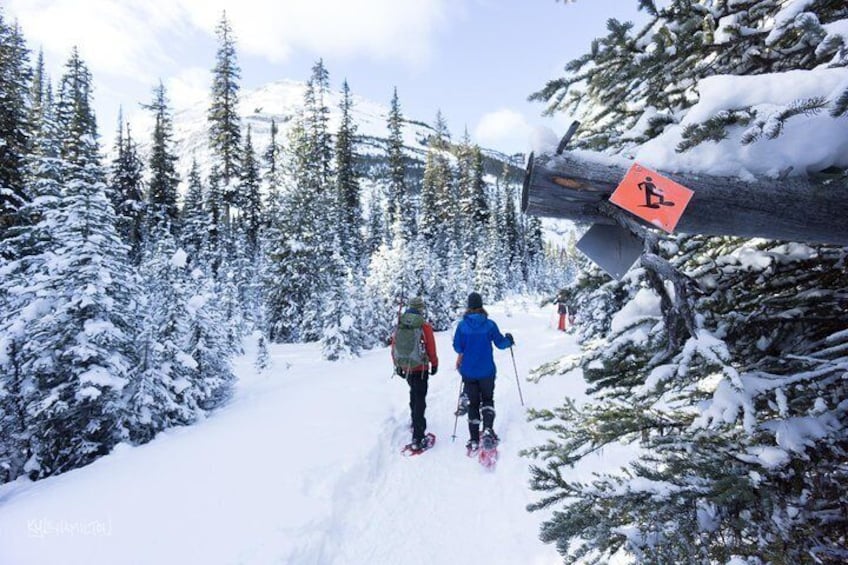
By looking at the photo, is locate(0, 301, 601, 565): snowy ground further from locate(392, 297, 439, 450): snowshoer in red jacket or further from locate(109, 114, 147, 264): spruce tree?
locate(109, 114, 147, 264): spruce tree

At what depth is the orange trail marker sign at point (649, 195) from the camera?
5.51ft

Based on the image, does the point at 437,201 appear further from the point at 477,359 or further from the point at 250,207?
the point at 477,359

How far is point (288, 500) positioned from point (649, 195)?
4494mm

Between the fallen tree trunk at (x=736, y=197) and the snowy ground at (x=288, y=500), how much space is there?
3498 mm

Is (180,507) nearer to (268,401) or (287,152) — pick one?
(268,401)

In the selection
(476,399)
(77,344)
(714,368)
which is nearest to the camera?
(714,368)

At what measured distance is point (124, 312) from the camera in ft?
24.9

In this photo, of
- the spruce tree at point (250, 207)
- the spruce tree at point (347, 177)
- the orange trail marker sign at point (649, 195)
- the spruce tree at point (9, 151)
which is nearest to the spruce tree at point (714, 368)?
the orange trail marker sign at point (649, 195)

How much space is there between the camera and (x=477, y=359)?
20.7 ft

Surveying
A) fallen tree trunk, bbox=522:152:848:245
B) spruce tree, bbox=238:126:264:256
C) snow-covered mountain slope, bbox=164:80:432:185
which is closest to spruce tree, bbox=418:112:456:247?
spruce tree, bbox=238:126:264:256

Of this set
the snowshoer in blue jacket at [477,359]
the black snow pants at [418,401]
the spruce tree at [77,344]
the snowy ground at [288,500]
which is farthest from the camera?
the spruce tree at [77,344]

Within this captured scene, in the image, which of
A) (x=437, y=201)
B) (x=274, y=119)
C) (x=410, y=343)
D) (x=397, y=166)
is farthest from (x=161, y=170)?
(x=274, y=119)

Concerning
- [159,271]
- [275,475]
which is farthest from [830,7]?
[159,271]

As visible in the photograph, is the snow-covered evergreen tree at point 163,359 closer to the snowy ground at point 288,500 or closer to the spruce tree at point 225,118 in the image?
the snowy ground at point 288,500
